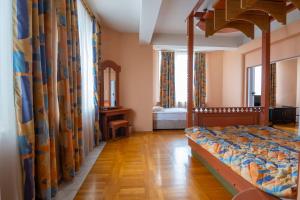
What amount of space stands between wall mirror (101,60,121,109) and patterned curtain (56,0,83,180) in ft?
6.58

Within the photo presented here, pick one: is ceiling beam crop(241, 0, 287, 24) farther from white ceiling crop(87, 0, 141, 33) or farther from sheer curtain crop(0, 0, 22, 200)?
sheer curtain crop(0, 0, 22, 200)

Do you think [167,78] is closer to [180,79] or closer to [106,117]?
[180,79]

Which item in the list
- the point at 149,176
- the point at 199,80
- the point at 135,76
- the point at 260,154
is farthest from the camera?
the point at 199,80

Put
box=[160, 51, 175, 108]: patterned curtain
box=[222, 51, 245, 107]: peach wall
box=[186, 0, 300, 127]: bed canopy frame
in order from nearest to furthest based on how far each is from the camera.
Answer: box=[186, 0, 300, 127]: bed canopy frame → box=[222, 51, 245, 107]: peach wall → box=[160, 51, 175, 108]: patterned curtain

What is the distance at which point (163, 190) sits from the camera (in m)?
2.12

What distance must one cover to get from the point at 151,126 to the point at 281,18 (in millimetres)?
3677

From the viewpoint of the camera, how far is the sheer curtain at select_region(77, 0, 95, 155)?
3143 millimetres

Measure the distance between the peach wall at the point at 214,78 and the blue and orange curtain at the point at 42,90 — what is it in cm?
520

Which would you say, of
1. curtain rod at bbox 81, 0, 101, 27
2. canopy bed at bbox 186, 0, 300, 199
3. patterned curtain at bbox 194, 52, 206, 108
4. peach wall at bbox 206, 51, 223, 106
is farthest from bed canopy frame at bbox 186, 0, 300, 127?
peach wall at bbox 206, 51, 223, 106

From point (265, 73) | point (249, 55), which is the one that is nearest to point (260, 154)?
point (265, 73)

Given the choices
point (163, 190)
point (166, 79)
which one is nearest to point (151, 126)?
point (166, 79)

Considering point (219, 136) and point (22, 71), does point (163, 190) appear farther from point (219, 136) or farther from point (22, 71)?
point (22, 71)

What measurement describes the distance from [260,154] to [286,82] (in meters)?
2.99

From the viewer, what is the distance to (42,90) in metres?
1.68
